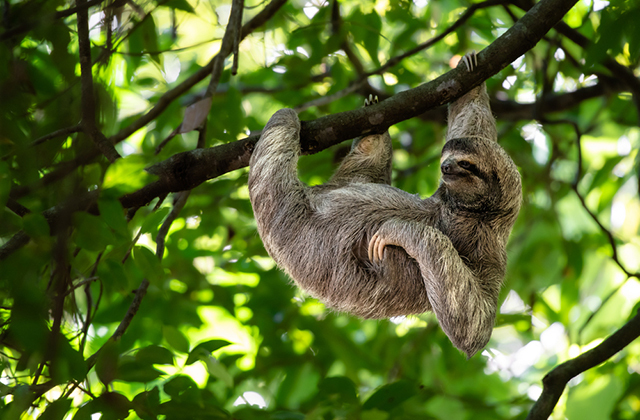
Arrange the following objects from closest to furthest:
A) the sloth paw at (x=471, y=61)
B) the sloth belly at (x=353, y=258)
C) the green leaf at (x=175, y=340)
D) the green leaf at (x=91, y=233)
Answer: the green leaf at (x=91, y=233), the sloth paw at (x=471, y=61), the green leaf at (x=175, y=340), the sloth belly at (x=353, y=258)

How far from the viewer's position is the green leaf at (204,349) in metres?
4.21

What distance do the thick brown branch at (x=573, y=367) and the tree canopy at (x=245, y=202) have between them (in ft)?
0.06

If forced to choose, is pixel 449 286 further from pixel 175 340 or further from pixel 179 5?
pixel 179 5

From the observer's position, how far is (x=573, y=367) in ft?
17.2

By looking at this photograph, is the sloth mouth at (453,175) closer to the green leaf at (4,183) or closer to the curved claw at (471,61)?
the curved claw at (471,61)

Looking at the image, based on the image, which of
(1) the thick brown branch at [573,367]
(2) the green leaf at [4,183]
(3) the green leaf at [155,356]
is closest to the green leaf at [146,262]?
(3) the green leaf at [155,356]

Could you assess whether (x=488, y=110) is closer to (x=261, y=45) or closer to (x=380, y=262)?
(x=380, y=262)

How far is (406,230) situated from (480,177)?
854 millimetres

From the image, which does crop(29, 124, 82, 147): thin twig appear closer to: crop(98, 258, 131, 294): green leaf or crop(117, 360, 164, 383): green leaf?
crop(98, 258, 131, 294): green leaf

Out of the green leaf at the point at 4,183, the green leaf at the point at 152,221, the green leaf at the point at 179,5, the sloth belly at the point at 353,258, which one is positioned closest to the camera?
the green leaf at the point at 4,183

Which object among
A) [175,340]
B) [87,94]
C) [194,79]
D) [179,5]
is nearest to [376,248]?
[175,340]

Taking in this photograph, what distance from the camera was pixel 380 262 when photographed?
5473 millimetres

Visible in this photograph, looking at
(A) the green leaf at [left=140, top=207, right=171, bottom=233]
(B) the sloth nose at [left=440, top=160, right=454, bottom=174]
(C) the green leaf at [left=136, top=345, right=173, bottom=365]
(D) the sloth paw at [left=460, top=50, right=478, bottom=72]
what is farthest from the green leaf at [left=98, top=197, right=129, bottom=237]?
(D) the sloth paw at [left=460, top=50, right=478, bottom=72]

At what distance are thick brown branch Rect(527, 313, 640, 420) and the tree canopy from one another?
0.7 inches
